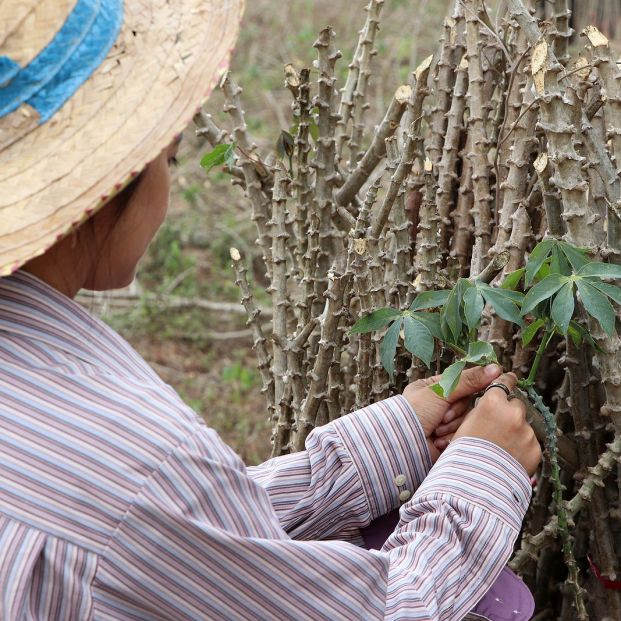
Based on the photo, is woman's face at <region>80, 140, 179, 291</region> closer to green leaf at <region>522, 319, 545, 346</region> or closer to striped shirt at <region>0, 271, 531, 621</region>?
striped shirt at <region>0, 271, 531, 621</region>

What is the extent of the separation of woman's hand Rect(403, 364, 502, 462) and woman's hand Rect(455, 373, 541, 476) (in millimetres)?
80

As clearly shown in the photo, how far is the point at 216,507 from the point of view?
114cm

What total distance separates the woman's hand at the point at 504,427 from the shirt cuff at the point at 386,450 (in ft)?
0.38

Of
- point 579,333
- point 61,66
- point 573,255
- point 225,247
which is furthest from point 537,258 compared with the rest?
point 225,247

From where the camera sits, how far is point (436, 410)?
1547mm

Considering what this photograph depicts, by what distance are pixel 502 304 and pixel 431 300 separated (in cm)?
12

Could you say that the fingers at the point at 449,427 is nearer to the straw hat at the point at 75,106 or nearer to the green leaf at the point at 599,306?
the green leaf at the point at 599,306

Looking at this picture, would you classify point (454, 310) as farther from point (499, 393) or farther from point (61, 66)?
point (61, 66)

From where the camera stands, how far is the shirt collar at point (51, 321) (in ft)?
3.72

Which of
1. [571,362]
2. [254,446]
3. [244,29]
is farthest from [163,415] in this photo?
[244,29]

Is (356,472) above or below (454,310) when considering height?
below

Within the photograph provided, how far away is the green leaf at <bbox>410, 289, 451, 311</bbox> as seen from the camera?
58.5 inches

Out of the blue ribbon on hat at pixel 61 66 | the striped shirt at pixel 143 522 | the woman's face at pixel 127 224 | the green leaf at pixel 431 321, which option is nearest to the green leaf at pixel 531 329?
the green leaf at pixel 431 321

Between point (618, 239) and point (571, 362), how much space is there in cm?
22
